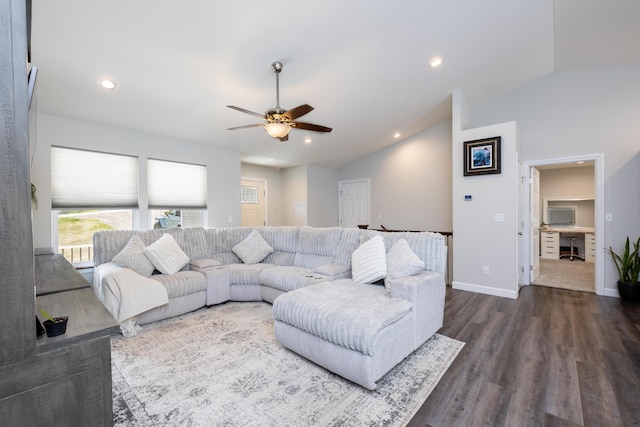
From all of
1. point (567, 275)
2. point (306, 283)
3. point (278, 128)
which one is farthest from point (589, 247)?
point (278, 128)

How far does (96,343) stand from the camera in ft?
3.06

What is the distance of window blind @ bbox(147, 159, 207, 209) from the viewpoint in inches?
174

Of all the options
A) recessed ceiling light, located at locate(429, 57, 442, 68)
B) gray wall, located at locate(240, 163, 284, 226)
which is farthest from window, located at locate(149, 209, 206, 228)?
recessed ceiling light, located at locate(429, 57, 442, 68)

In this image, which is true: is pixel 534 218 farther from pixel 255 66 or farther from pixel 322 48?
pixel 255 66

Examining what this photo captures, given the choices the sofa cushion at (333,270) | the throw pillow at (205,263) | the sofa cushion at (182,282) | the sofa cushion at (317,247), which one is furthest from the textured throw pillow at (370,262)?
the throw pillow at (205,263)

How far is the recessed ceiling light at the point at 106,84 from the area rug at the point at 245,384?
273cm

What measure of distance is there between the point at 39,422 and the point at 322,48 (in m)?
3.39

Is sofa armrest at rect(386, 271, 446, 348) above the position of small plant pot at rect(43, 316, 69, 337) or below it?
→ below

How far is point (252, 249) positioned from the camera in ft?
13.6

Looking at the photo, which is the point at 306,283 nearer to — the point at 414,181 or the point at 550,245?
the point at 414,181

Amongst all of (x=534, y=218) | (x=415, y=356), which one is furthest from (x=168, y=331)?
(x=534, y=218)

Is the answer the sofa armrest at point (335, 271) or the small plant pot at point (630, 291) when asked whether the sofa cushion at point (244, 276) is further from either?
the small plant pot at point (630, 291)

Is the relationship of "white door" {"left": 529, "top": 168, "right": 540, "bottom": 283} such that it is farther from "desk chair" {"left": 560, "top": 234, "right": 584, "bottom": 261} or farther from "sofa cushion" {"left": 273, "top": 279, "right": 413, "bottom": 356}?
"sofa cushion" {"left": 273, "top": 279, "right": 413, "bottom": 356}

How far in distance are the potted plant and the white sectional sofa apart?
10.3ft
